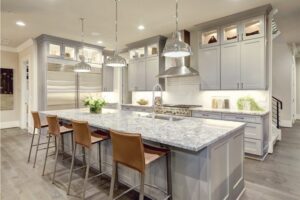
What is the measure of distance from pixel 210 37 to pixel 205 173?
3715mm

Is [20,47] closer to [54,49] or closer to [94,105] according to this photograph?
[54,49]

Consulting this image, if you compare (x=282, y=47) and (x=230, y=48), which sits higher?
(x=282, y=47)

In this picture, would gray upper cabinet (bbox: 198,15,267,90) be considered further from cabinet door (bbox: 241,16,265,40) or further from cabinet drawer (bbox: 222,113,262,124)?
cabinet drawer (bbox: 222,113,262,124)

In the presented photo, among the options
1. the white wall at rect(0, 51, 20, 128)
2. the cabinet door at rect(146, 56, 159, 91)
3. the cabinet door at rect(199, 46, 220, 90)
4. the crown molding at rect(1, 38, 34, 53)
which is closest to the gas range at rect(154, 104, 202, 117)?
the cabinet door at rect(199, 46, 220, 90)

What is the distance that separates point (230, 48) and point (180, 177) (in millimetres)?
3246

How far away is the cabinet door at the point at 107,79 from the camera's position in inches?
269

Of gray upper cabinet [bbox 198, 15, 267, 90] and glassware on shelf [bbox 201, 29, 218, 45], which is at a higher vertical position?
glassware on shelf [bbox 201, 29, 218, 45]

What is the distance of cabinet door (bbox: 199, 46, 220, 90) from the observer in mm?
4316

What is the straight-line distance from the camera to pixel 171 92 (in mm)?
5605

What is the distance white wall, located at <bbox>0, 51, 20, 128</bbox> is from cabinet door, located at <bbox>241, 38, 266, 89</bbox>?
295 inches

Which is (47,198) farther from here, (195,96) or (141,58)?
(141,58)

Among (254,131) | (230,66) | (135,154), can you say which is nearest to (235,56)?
(230,66)

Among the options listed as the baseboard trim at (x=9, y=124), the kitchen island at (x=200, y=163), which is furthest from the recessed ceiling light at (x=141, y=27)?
the baseboard trim at (x=9, y=124)

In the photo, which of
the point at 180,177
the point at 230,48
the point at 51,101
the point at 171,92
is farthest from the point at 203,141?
the point at 51,101
